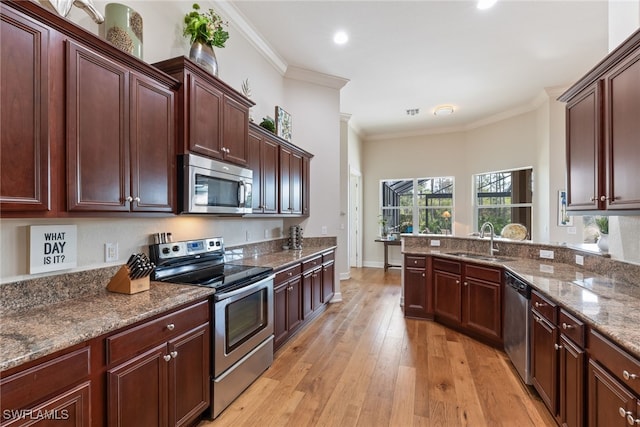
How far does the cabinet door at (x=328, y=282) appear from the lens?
4102 millimetres

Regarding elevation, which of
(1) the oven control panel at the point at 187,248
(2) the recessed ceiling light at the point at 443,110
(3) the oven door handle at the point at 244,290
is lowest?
(3) the oven door handle at the point at 244,290

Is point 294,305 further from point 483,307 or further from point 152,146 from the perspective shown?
point 152,146

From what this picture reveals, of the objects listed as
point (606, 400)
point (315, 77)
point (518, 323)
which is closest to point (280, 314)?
point (518, 323)

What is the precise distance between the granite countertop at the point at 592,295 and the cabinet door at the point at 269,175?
94.3 inches

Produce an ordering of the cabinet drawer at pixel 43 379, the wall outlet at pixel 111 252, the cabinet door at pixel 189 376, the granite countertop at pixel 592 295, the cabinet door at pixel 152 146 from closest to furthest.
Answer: the cabinet drawer at pixel 43 379 < the granite countertop at pixel 592 295 < the cabinet door at pixel 189 376 < the cabinet door at pixel 152 146 < the wall outlet at pixel 111 252

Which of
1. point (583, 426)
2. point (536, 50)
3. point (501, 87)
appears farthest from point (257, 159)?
point (501, 87)

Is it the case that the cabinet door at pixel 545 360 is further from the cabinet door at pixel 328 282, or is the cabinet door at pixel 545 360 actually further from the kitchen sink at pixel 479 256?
the cabinet door at pixel 328 282

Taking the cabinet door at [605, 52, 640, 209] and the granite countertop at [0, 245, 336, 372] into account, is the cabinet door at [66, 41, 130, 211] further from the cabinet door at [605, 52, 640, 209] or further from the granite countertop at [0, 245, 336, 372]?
the cabinet door at [605, 52, 640, 209]

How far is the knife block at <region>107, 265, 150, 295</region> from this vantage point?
5.80 ft

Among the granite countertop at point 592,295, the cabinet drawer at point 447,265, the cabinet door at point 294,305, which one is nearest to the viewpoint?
the granite countertop at point 592,295

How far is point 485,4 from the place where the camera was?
2920 mm

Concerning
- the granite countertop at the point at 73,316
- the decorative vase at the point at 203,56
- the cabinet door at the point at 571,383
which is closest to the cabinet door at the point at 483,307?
the cabinet door at the point at 571,383

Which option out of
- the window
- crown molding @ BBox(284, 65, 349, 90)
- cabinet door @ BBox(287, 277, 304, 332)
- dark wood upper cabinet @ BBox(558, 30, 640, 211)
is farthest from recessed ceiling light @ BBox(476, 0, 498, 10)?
the window

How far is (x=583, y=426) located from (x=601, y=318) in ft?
1.97
